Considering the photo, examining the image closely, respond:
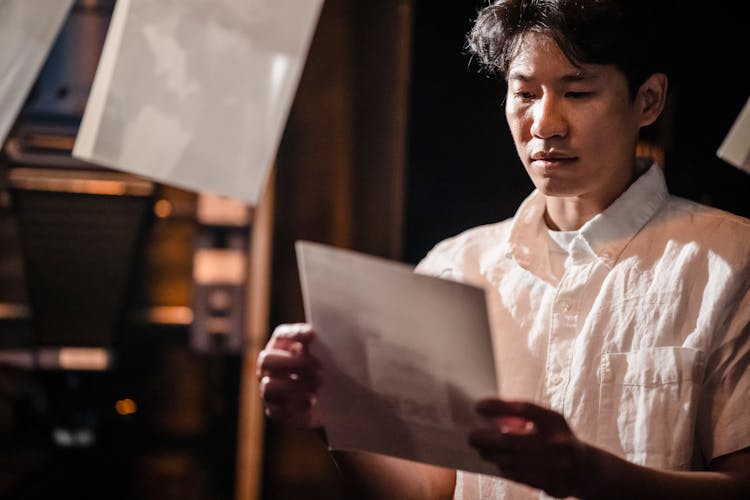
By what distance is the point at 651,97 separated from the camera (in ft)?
4.81

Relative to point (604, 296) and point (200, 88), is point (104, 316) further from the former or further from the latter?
point (604, 296)

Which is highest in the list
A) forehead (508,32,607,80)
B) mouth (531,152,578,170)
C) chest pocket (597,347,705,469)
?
forehead (508,32,607,80)

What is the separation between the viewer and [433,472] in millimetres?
1605

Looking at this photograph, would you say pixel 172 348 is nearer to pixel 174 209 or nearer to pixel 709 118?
pixel 174 209

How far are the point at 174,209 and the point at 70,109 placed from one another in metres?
0.92

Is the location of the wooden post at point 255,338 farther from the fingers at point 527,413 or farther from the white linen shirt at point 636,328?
the fingers at point 527,413

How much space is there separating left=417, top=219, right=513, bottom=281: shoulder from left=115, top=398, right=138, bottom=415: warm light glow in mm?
3563

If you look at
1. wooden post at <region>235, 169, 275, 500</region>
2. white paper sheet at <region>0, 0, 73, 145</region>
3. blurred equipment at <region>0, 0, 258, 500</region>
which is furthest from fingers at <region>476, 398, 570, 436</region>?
blurred equipment at <region>0, 0, 258, 500</region>

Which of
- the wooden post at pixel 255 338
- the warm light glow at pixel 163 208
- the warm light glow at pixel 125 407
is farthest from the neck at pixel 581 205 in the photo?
the warm light glow at pixel 125 407

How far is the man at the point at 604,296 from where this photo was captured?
4.24 feet

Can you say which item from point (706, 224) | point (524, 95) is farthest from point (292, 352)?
point (706, 224)

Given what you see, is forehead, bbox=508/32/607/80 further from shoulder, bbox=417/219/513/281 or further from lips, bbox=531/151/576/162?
shoulder, bbox=417/219/513/281

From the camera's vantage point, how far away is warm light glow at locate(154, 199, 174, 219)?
4.90 metres

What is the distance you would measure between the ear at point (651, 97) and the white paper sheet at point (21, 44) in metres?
0.97
